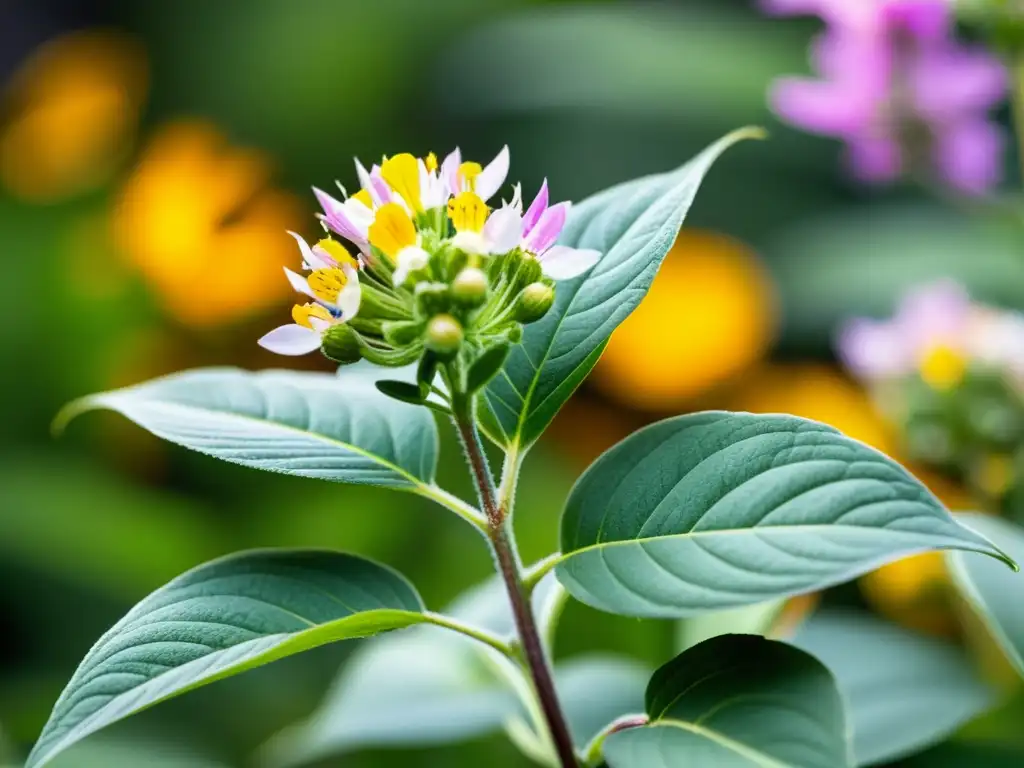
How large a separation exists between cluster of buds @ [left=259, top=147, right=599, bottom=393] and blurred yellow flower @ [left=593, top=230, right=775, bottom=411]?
933mm

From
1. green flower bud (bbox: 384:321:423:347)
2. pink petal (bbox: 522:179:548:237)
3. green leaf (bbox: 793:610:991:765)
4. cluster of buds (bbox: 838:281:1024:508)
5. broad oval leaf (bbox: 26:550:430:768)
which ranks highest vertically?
pink petal (bbox: 522:179:548:237)

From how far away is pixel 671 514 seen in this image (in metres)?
0.34

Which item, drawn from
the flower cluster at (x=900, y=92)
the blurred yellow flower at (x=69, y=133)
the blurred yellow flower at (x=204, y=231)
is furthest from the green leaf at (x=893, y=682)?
the blurred yellow flower at (x=69, y=133)

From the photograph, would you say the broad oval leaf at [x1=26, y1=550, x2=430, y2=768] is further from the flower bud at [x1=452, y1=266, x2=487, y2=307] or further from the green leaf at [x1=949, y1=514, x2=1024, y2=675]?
the green leaf at [x1=949, y1=514, x2=1024, y2=675]

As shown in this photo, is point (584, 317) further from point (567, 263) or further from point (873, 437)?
point (873, 437)

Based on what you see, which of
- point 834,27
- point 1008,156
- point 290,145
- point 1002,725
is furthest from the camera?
point 290,145

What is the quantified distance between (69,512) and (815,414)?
72 cm

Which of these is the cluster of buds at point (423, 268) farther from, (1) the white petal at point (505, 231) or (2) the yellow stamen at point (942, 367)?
(2) the yellow stamen at point (942, 367)

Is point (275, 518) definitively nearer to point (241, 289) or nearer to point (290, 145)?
point (241, 289)

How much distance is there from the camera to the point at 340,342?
35cm

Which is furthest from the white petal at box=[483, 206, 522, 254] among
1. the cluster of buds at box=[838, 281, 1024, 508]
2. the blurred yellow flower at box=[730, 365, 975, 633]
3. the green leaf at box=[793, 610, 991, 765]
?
the cluster of buds at box=[838, 281, 1024, 508]

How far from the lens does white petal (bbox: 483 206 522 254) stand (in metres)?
0.34

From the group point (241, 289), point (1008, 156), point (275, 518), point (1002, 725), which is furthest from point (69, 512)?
point (1008, 156)

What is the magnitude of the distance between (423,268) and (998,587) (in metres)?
0.29
